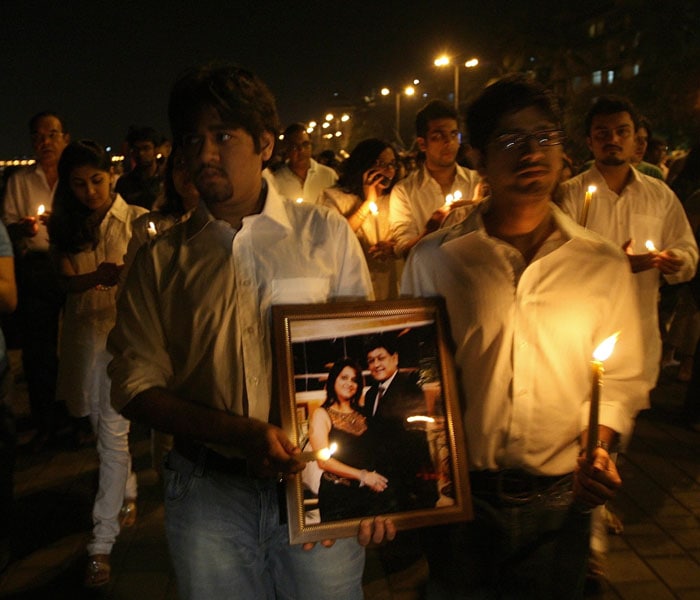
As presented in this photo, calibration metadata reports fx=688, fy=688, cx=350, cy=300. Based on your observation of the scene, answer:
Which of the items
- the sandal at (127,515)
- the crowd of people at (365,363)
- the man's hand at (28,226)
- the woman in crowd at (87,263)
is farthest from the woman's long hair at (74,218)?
the crowd of people at (365,363)

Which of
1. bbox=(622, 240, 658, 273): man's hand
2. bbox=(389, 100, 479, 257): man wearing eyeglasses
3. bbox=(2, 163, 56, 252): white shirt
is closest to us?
bbox=(622, 240, 658, 273): man's hand

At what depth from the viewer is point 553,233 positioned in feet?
7.78

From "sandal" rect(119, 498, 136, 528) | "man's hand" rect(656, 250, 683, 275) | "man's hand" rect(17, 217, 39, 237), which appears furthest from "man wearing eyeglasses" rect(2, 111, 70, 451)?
"man's hand" rect(656, 250, 683, 275)

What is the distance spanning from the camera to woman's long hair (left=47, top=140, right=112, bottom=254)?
177 inches

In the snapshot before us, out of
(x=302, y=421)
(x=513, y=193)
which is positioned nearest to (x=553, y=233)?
(x=513, y=193)

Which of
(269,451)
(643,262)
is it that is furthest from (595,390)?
(643,262)

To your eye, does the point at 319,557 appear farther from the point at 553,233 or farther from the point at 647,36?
the point at 647,36

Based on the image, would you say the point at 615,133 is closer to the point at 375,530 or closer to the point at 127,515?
the point at 375,530

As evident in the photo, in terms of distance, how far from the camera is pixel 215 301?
7.22 feet

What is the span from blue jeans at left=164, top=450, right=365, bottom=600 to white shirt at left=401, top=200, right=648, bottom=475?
60 centimetres

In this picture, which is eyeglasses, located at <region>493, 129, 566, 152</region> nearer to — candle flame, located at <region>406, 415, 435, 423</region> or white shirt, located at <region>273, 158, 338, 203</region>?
candle flame, located at <region>406, 415, 435, 423</region>

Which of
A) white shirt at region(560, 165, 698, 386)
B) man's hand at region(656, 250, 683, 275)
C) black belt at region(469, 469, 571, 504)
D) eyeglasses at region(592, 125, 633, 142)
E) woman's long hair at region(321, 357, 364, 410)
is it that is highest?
eyeglasses at region(592, 125, 633, 142)

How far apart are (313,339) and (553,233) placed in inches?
36.8

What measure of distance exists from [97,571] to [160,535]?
2.05 ft
